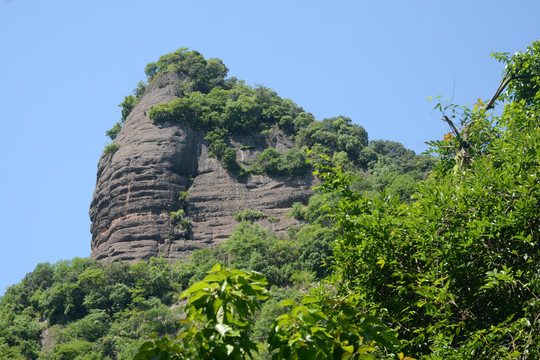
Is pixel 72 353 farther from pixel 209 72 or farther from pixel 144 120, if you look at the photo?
pixel 209 72

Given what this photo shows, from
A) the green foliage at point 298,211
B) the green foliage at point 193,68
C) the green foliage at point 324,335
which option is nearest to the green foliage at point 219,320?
the green foliage at point 324,335

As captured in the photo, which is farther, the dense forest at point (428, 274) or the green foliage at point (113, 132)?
the green foliage at point (113, 132)

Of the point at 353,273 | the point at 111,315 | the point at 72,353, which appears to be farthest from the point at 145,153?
the point at 353,273

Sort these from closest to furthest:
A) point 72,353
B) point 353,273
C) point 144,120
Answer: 1. point 353,273
2. point 72,353
3. point 144,120

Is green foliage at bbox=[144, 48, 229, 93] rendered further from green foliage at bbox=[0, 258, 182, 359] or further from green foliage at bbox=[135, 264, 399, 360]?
green foliage at bbox=[135, 264, 399, 360]

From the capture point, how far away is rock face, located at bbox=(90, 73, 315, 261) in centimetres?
5056

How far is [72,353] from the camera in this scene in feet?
114

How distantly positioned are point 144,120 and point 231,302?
5817 centimetres

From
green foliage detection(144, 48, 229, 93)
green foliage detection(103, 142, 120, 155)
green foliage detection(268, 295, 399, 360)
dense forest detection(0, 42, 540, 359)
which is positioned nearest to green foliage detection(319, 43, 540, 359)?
dense forest detection(0, 42, 540, 359)

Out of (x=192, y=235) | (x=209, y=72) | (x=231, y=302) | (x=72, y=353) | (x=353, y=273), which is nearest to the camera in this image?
(x=231, y=302)

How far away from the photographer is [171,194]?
2101 inches

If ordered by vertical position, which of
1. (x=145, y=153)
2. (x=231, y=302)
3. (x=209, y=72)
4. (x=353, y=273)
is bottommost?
(x=231, y=302)

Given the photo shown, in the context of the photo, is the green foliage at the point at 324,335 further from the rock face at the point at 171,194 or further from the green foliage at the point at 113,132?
the green foliage at the point at 113,132

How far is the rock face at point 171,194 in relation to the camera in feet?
166
